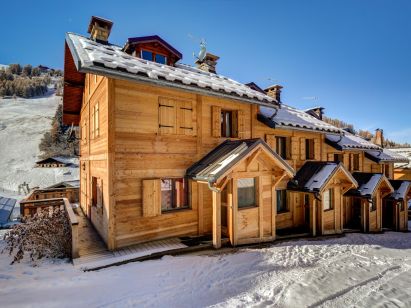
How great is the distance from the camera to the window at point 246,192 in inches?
333

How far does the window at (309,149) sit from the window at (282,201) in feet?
10.0

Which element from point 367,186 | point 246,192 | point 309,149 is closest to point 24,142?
point 246,192

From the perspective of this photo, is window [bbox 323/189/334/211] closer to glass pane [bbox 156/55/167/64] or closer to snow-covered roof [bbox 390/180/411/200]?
snow-covered roof [bbox 390/180/411/200]

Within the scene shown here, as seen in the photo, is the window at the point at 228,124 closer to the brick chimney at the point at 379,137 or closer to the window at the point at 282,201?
the window at the point at 282,201

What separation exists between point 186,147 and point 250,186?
2971mm

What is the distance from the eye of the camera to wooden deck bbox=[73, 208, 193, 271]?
6219mm

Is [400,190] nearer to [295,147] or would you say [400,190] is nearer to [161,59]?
[295,147]

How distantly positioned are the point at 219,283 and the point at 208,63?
13.0 metres

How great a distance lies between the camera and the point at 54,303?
4426 millimetres

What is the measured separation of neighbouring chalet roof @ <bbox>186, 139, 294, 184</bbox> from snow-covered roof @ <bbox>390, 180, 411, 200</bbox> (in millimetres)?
12760

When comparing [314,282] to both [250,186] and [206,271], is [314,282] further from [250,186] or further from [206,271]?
[250,186]

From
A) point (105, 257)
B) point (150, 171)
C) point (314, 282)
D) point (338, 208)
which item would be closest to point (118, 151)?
point (150, 171)

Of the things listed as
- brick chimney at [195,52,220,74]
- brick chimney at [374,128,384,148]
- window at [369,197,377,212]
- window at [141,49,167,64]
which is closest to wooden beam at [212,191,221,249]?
window at [141,49,167,64]

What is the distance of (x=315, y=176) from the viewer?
11.6 meters
